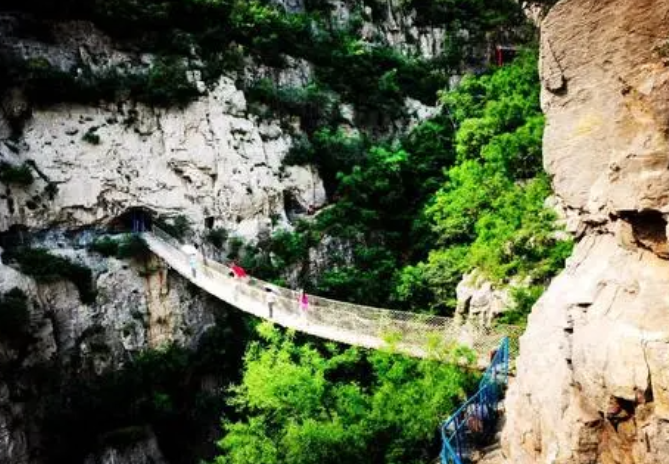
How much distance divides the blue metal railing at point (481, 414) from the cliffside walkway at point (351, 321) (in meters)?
0.55

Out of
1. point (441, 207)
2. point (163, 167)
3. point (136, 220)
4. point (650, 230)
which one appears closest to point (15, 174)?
point (136, 220)

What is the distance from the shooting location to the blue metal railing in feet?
24.6

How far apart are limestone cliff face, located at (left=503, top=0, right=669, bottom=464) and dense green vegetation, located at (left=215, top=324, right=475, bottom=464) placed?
2469mm

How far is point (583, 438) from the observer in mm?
5016

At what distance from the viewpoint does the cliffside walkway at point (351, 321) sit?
29.8ft

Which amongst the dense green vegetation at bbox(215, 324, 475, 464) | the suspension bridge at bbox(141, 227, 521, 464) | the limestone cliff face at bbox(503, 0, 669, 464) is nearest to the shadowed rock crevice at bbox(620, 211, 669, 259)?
the limestone cliff face at bbox(503, 0, 669, 464)

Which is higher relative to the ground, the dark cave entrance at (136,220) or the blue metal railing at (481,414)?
the dark cave entrance at (136,220)

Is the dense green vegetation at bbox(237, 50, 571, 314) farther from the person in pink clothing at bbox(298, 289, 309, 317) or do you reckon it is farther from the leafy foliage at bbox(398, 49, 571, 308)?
Result: the person in pink clothing at bbox(298, 289, 309, 317)

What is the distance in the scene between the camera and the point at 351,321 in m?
10.4

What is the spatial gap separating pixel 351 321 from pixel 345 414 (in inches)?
67.2

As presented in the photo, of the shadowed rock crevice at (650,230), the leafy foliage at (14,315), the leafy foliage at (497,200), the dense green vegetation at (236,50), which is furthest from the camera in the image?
the dense green vegetation at (236,50)

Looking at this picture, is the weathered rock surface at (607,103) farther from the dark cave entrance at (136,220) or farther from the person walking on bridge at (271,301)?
the dark cave entrance at (136,220)

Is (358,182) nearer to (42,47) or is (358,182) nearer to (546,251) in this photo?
(546,251)

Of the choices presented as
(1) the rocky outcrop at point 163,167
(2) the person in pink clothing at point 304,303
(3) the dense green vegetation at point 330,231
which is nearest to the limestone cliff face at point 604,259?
(3) the dense green vegetation at point 330,231
